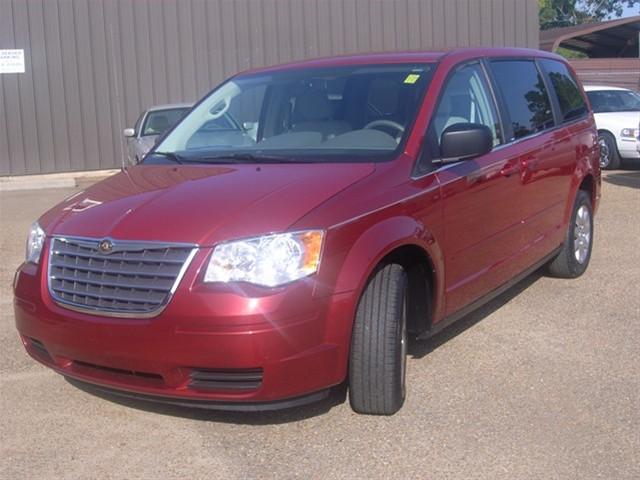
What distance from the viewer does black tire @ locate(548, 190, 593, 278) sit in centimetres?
656

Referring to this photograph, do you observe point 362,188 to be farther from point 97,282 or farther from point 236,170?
point 97,282

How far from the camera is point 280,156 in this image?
14.7 feet

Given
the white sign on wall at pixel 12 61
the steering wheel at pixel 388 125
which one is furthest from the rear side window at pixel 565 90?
the white sign on wall at pixel 12 61

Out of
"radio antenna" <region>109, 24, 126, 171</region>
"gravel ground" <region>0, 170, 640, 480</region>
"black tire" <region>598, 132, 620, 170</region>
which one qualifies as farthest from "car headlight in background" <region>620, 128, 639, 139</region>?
"gravel ground" <region>0, 170, 640, 480</region>

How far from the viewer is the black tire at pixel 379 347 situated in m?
3.86

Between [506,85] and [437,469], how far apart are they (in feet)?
9.60

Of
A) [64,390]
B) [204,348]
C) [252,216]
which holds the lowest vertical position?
[64,390]

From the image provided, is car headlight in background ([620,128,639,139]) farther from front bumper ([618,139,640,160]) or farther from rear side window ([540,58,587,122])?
rear side window ([540,58,587,122])

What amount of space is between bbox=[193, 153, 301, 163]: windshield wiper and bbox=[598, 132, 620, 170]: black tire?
38.2 ft

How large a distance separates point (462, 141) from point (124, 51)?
543 inches

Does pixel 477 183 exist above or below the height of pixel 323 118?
below

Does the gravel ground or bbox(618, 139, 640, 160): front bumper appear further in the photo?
bbox(618, 139, 640, 160): front bumper

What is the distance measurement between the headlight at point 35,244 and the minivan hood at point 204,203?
0.18 feet

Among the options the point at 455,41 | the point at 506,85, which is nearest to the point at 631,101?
the point at 455,41
